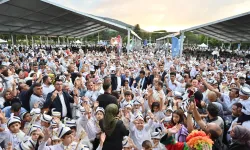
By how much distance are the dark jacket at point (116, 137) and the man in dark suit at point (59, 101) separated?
1913 millimetres

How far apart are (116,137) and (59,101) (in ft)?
6.93

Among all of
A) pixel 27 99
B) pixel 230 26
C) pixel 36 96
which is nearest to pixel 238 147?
pixel 36 96

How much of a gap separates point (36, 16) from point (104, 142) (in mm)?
21677

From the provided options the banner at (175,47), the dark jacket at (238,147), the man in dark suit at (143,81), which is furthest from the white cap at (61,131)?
the banner at (175,47)

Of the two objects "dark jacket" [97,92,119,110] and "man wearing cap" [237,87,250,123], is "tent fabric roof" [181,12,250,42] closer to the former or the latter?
"man wearing cap" [237,87,250,123]

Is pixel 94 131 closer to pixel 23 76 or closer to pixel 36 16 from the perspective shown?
pixel 23 76

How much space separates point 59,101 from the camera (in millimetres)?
5277

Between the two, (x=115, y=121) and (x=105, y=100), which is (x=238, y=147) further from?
(x=105, y=100)

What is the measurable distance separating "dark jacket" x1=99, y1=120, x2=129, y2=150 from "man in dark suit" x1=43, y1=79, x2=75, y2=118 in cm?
191

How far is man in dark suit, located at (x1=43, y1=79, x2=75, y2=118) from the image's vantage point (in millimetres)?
5195

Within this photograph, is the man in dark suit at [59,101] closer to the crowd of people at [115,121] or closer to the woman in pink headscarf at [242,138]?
the crowd of people at [115,121]

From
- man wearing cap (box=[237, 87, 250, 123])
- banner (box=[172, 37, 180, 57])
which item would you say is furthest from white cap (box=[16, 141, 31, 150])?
banner (box=[172, 37, 180, 57])

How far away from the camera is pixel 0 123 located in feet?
13.3

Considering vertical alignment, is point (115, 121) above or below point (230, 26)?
below
